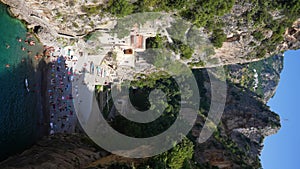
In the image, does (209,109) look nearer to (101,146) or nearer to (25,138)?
(101,146)

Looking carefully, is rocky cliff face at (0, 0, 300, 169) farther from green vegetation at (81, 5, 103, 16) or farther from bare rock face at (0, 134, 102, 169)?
green vegetation at (81, 5, 103, 16)

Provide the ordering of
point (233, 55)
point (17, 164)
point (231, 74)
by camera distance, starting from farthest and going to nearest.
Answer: point (231, 74) → point (233, 55) → point (17, 164)

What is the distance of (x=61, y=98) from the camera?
29.7 meters

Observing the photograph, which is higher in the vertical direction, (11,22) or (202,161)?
(11,22)

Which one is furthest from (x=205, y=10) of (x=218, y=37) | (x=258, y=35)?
(x=258, y=35)

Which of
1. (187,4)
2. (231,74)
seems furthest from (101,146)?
(231,74)

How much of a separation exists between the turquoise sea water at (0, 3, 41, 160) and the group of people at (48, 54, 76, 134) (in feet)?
5.58

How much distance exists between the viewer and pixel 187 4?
27094mm

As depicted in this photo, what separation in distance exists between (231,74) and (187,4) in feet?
99.7

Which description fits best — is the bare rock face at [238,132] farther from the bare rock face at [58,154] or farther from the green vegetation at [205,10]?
the green vegetation at [205,10]

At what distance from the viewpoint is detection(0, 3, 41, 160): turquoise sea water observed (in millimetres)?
24562

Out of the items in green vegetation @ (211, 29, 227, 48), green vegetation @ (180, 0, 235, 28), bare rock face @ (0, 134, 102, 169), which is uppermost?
green vegetation @ (180, 0, 235, 28)

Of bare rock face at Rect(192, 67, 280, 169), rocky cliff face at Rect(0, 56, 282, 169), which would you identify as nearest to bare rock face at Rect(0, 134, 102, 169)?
rocky cliff face at Rect(0, 56, 282, 169)

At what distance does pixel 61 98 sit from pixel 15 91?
4.68 m
